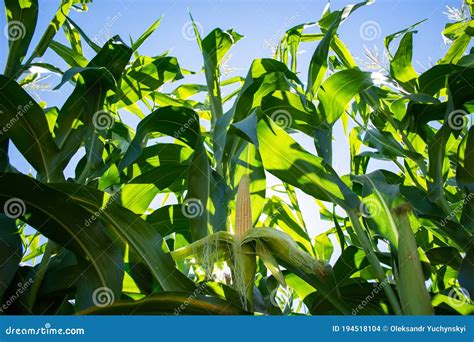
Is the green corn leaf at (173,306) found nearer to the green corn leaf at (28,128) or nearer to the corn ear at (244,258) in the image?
the corn ear at (244,258)

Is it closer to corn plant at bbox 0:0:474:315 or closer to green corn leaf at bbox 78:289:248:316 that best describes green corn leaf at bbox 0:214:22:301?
corn plant at bbox 0:0:474:315

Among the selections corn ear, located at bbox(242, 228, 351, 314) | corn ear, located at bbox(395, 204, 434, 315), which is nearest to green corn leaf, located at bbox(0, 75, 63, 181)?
corn ear, located at bbox(242, 228, 351, 314)

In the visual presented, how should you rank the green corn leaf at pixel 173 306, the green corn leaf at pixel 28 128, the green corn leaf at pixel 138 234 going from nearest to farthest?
the green corn leaf at pixel 173 306
the green corn leaf at pixel 138 234
the green corn leaf at pixel 28 128

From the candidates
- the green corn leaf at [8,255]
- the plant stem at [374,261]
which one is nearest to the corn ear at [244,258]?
the plant stem at [374,261]

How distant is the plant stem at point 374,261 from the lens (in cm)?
128

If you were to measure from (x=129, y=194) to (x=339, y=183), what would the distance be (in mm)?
600

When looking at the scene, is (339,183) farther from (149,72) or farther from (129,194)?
(149,72)

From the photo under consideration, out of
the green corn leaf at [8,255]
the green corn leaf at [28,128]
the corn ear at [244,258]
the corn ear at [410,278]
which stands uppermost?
the green corn leaf at [28,128]

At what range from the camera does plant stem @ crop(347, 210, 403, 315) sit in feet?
4.21

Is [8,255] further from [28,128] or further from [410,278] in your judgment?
[410,278]

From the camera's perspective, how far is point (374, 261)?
136cm

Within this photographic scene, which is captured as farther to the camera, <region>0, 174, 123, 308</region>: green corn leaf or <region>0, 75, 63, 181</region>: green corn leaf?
<region>0, 75, 63, 181</region>: green corn leaf

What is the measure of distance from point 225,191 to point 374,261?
437 millimetres

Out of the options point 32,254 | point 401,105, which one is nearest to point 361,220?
point 401,105
